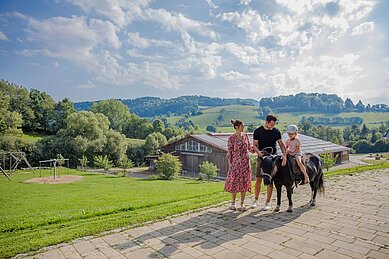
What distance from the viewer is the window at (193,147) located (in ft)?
100

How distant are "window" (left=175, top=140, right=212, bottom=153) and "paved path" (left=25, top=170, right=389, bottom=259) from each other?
25270mm

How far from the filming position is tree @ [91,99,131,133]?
197 ft

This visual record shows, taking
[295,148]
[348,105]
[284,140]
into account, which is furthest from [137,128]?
[348,105]

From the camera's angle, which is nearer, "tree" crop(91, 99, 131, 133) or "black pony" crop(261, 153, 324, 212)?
"black pony" crop(261, 153, 324, 212)

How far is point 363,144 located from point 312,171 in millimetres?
65160

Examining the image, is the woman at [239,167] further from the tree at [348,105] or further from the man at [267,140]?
the tree at [348,105]

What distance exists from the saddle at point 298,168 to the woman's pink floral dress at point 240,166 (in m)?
0.76

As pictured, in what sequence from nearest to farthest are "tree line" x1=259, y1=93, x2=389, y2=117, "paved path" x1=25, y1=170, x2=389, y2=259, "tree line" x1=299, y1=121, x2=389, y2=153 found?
1. "paved path" x1=25, y1=170, x2=389, y2=259
2. "tree line" x1=299, y1=121, x2=389, y2=153
3. "tree line" x1=259, y1=93, x2=389, y2=117

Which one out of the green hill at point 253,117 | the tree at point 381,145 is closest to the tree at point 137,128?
the green hill at point 253,117

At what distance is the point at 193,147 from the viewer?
32.0 meters

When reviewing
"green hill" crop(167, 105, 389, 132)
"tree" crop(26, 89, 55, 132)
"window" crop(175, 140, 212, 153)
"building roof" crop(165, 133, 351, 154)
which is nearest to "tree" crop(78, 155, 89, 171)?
"window" crop(175, 140, 212, 153)

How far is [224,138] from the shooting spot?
33531 mm

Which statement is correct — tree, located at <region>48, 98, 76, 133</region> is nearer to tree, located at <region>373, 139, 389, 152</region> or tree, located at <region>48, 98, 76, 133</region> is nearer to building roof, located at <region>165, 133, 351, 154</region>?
building roof, located at <region>165, 133, 351, 154</region>

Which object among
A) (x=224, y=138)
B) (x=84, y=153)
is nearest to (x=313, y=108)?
(x=224, y=138)
